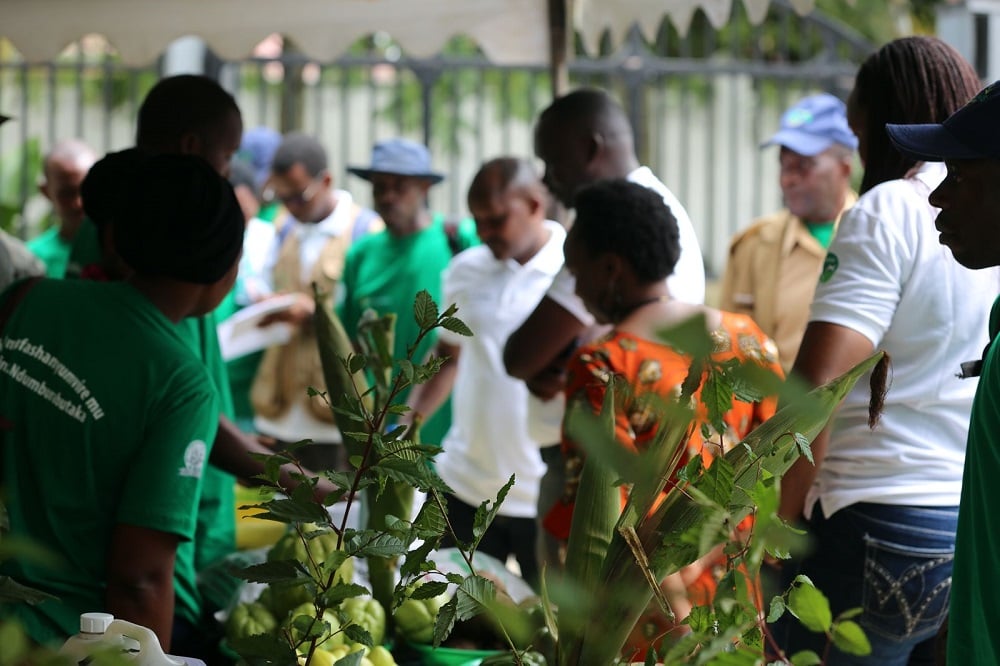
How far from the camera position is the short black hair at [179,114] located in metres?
2.99

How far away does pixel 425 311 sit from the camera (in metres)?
1.34

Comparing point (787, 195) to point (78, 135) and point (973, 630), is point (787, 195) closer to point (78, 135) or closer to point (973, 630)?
point (973, 630)

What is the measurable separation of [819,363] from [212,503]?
129 cm

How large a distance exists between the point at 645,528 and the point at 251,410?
427 cm

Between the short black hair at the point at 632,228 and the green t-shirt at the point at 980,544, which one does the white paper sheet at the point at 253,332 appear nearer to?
the short black hair at the point at 632,228

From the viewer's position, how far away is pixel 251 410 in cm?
544

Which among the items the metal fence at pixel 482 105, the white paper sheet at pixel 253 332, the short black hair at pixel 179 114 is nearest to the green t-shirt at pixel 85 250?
the short black hair at pixel 179 114

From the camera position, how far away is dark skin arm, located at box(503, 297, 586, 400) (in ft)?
9.50

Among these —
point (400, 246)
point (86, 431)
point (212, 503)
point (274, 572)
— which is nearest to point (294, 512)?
point (274, 572)

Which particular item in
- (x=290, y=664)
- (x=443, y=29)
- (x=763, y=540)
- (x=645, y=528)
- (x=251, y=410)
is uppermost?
(x=443, y=29)

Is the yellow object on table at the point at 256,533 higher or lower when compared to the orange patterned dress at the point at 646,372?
lower

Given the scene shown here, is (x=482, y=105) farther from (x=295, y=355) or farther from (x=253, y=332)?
(x=253, y=332)

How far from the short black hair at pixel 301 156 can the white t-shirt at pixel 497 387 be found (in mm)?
2013

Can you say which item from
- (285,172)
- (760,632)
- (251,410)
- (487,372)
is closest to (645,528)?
(760,632)
